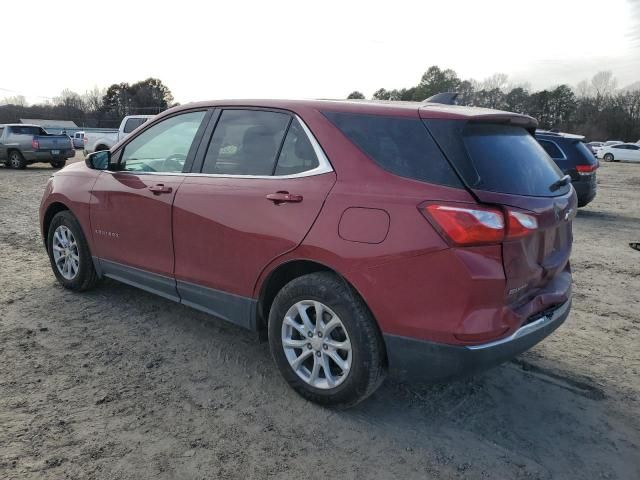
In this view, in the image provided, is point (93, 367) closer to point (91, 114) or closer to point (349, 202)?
point (349, 202)

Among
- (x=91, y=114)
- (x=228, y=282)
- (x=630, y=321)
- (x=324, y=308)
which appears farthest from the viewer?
(x=91, y=114)

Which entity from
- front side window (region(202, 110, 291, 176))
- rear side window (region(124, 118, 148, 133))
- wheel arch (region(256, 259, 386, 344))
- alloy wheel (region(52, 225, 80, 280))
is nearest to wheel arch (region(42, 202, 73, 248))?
alloy wheel (region(52, 225, 80, 280))

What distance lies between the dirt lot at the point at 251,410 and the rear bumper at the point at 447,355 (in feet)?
1.36

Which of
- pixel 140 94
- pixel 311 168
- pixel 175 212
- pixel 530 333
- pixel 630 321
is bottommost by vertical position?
pixel 630 321

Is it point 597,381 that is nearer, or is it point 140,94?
point 597,381

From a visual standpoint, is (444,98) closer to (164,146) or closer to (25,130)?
(164,146)

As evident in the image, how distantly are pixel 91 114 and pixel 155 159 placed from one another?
10278 centimetres

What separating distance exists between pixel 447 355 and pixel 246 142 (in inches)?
73.2

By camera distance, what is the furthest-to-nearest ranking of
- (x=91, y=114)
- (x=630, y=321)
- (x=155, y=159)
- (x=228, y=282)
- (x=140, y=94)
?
(x=91, y=114)
(x=140, y=94)
(x=630, y=321)
(x=155, y=159)
(x=228, y=282)

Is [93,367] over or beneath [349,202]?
beneath

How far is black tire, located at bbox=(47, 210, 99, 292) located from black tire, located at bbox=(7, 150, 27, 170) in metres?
16.5

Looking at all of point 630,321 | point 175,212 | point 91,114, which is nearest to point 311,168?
point 175,212

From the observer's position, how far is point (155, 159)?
395 centimetres

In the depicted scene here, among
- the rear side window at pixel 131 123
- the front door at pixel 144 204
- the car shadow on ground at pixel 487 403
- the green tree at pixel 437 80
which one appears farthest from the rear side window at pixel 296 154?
the green tree at pixel 437 80
